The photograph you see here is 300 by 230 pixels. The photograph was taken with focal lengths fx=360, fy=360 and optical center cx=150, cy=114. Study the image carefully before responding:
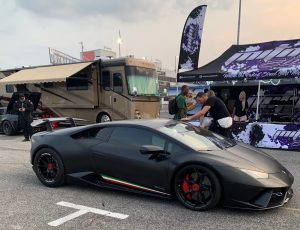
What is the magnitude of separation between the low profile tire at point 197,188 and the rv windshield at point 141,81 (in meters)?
10.6

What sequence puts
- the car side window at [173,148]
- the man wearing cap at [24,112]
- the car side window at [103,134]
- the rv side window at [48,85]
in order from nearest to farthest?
the car side window at [173,148] < the car side window at [103,134] < the man wearing cap at [24,112] < the rv side window at [48,85]

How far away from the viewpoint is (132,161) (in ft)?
16.2

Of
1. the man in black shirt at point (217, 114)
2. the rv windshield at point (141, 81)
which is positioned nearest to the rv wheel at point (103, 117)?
the rv windshield at point (141, 81)

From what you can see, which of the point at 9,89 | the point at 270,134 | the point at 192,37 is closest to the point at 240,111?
the point at 270,134

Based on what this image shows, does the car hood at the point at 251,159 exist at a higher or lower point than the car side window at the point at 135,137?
lower

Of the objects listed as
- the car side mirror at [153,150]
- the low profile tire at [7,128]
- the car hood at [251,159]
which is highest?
the car side mirror at [153,150]

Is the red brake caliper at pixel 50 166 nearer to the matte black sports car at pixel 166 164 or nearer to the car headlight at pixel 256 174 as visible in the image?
the matte black sports car at pixel 166 164

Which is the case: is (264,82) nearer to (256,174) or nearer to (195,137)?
(195,137)

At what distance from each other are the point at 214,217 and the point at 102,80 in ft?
40.0

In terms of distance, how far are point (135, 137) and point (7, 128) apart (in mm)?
10317

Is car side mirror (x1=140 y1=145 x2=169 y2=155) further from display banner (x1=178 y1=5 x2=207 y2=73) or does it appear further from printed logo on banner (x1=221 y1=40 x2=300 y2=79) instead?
display banner (x1=178 y1=5 x2=207 y2=73)

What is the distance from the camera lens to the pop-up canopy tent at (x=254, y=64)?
10219mm

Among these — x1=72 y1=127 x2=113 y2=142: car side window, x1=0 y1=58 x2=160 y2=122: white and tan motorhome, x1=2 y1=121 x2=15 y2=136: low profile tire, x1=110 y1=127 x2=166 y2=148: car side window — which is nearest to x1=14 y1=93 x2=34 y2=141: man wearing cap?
x1=2 y1=121 x2=15 y2=136: low profile tire

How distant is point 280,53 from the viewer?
1140 centimetres
